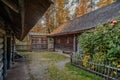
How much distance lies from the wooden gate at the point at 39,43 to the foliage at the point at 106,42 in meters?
16.3

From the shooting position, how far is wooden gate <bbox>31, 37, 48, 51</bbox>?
23.8 m

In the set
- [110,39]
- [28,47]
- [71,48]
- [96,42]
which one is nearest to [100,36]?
[96,42]

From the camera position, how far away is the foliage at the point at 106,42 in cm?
573

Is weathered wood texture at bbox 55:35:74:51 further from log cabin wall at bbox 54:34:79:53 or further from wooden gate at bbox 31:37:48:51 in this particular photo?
wooden gate at bbox 31:37:48:51

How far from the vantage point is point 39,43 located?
24.1 metres

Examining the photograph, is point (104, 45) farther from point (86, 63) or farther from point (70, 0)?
point (70, 0)

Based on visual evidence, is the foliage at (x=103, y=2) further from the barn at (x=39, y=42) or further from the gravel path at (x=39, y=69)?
the gravel path at (x=39, y=69)

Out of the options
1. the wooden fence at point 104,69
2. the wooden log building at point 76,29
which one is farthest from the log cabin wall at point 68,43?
the wooden fence at point 104,69

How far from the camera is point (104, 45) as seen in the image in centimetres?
660

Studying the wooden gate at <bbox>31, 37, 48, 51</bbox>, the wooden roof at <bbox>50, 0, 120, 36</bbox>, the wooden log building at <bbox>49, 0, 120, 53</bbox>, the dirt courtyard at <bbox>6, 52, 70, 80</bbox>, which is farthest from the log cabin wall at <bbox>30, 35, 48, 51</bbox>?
the dirt courtyard at <bbox>6, 52, 70, 80</bbox>

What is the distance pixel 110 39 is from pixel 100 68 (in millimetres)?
1450

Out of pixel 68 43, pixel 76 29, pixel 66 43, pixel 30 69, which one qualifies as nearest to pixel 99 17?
pixel 76 29

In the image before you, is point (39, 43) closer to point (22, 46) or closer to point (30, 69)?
point (22, 46)

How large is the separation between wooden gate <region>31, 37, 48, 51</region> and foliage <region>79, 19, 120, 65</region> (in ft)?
53.5
